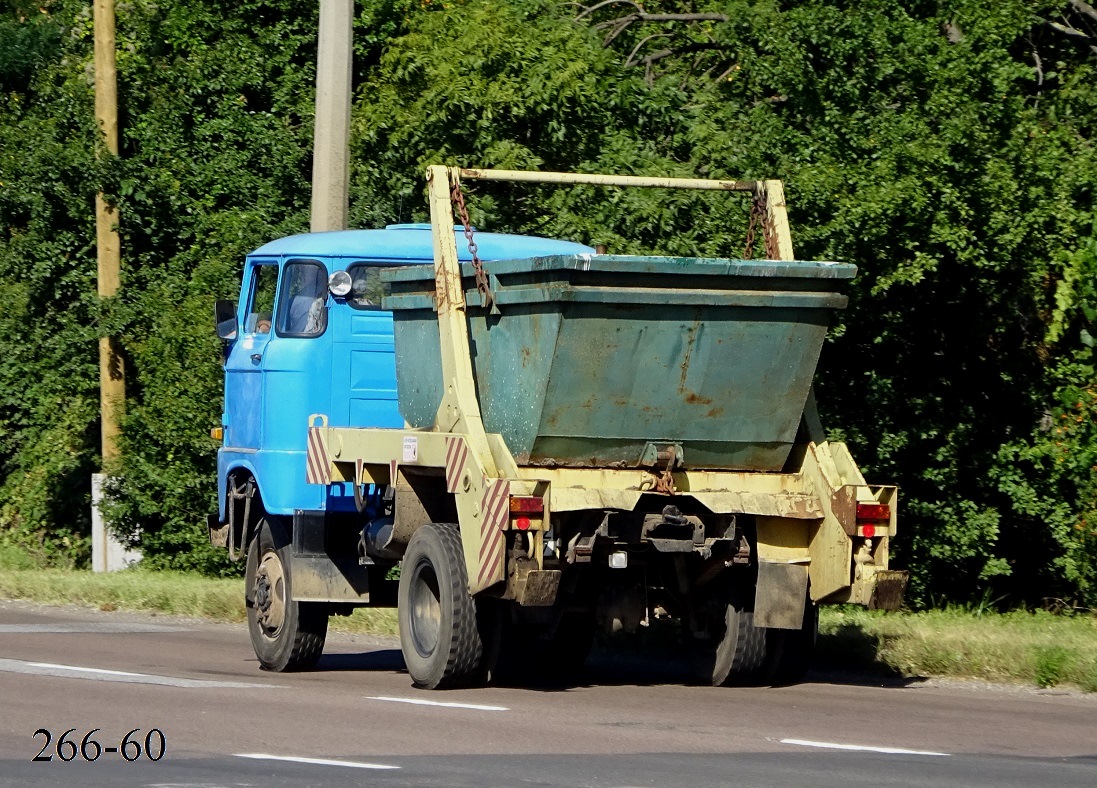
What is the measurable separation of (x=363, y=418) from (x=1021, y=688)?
14.6 ft

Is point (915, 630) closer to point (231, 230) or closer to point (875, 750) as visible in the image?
point (875, 750)

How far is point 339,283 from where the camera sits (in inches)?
472

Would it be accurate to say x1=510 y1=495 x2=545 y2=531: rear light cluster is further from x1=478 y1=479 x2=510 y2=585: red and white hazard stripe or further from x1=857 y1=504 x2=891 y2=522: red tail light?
x1=857 y1=504 x2=891 y2=522: red tail light

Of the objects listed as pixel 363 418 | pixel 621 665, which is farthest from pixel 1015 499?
pixel 363 418

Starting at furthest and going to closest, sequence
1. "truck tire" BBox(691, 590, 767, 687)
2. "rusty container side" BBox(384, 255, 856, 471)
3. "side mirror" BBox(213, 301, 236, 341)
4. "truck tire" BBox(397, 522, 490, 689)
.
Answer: "side mirror" BBox(213, 301, 236, 341)
"truck tire" BBox(691, 590, 767, 687)
"truck tire" BBox(397, 522, 490, 689)
"rusty container side" BBox(384, 255, 856, 471)

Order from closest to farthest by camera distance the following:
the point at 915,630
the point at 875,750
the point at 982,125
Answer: the point at 875,750
the point at 915,630
the point at 982,125

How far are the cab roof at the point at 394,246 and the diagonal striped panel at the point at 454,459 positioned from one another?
1907 millimetres

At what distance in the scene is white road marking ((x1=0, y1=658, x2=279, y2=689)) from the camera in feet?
36.6

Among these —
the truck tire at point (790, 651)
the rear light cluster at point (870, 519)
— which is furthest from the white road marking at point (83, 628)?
the rear light cluster at point (870, 519)

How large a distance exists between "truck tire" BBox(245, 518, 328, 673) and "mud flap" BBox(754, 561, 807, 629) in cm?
320

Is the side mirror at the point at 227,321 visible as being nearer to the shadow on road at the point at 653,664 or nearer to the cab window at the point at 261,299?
the cab window at the point at 261,299

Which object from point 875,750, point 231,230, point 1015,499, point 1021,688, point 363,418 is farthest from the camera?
point 231,230

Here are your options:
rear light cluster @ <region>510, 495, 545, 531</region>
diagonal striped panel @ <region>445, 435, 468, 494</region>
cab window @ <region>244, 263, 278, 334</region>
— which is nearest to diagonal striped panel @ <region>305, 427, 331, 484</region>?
cab window @ <region>244, 263, 278, 334</region>

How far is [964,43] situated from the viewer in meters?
15.0
